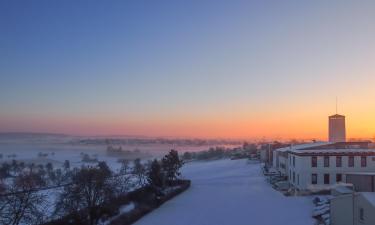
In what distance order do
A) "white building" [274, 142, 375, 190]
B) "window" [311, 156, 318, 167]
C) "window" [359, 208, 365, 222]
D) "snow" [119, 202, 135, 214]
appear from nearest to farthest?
1. "window" [359, 208, 365, 222]
2. "snow" [119, 202, 135, 214]
3. "white building" [274, 142, 375, 190]
4. "window" [311, 156, 318, 167]

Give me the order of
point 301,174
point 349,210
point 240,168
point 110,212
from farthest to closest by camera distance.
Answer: point 240,168 → point 301,174 → point 110,212 → point 349,210

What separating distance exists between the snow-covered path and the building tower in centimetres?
1040

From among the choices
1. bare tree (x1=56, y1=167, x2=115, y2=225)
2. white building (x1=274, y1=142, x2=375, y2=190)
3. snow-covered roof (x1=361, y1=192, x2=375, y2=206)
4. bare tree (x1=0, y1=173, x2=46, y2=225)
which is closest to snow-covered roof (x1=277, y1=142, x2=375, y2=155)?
white building (x1=274, y1=142, x2=375, y2=190)

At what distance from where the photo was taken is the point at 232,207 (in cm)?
3684

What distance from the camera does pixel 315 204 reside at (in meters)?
35.7

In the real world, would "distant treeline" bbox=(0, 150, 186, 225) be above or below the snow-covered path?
above

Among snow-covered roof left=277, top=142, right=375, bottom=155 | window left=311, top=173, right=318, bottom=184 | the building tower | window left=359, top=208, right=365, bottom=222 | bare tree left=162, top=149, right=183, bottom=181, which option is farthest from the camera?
the building tower

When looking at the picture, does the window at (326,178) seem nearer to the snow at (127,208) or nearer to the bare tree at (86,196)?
the snow at (127,208)

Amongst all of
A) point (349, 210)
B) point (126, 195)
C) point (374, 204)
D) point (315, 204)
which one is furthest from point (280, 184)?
point (374, 204)

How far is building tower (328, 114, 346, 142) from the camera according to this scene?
58781 millimetres

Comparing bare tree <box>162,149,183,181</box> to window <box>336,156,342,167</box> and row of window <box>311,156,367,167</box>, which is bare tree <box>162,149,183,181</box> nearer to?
row of window <box>311,156,367,167</box>

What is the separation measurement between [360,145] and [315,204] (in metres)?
15.1

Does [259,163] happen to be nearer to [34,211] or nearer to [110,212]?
[110,212]

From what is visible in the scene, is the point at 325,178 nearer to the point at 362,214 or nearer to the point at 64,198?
the point at 362,214
